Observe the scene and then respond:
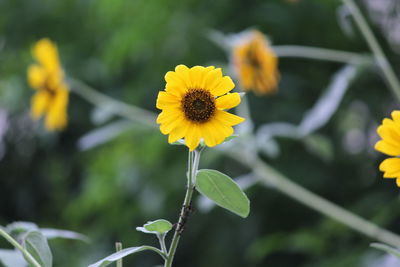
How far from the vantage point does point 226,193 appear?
1.09 feet

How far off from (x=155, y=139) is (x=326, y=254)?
0.45 m

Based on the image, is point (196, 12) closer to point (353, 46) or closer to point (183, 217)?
point (353, 46)

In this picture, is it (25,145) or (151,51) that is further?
(25,145)

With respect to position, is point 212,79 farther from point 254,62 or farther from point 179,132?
point 254,62

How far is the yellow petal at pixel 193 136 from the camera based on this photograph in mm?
365

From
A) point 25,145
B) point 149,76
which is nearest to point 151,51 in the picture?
point 149,76

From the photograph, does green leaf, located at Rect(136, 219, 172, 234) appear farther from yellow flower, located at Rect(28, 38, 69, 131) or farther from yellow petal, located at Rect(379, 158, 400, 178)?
yellow flower, located at Rect(28, 38, 69, 131)

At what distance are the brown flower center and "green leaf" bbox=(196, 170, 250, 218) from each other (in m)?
0.07

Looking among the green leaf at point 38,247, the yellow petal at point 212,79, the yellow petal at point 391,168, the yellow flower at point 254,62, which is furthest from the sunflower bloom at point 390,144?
the yellow flower at point 254,62

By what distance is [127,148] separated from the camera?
1.50 metres

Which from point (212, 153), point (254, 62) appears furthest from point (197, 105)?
point (212, 153)

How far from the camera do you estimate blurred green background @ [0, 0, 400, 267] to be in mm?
1241

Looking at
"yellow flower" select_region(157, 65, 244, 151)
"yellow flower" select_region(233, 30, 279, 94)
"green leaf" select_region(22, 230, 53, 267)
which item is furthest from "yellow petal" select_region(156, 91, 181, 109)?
"yellow flower" select_region(233, 30, 279, 94)

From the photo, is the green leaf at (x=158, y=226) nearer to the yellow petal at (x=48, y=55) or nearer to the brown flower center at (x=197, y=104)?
the brown flower center at (x=197, y=104)
